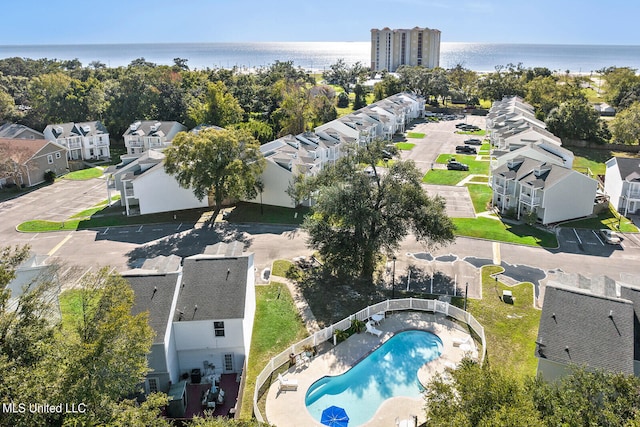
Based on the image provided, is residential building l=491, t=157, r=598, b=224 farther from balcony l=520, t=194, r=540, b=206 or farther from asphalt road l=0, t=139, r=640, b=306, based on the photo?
asphalt road l=0, t=139, r=640, b=306

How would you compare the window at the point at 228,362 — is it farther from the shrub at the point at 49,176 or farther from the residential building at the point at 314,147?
the shrub at the point at 49,176

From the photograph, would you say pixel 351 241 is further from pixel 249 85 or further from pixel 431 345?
pixel 249 85

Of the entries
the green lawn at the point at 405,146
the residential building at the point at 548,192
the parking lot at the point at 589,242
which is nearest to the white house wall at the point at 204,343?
the parking lot at the point at 589,242

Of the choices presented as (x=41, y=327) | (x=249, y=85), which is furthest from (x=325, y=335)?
(x=249, y=85)

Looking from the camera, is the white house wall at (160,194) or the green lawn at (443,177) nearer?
the white house wall at (160,194)

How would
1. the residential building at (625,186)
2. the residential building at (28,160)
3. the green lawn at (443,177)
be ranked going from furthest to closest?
the green lawn at (443,177) → the residential building at (28,160) → the residential building at (625,186)

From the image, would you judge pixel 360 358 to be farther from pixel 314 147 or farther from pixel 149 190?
pixel 314 147

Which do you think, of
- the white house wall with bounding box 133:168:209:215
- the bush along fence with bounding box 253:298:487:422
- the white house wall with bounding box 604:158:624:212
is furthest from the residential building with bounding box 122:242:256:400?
the white house wall with bounding box 604:158:624:212

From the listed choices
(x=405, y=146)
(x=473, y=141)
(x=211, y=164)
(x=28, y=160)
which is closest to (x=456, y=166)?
(x=405, y=146)
